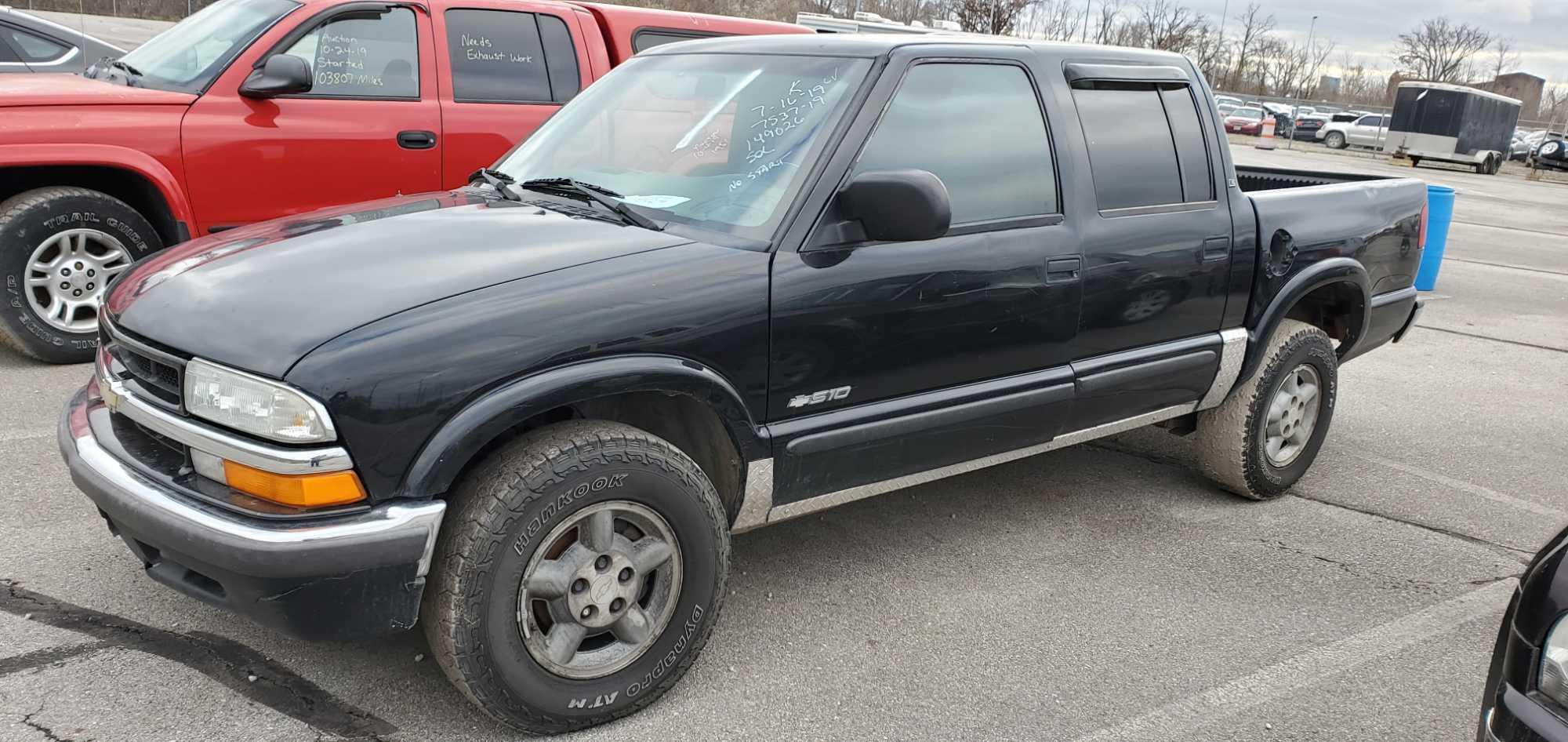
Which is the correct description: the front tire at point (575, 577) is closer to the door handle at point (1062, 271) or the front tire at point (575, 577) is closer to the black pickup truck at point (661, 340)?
the black pickup truck at point (661, 340)

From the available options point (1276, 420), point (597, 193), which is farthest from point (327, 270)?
point (1276, 420)

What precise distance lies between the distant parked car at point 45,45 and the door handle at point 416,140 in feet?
10.6

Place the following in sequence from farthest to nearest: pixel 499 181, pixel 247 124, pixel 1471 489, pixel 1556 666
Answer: pixel 247 124
pixel 1471 489
pixel 499 181
pixel 1556 666

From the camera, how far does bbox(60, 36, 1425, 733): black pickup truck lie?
8.27 ft

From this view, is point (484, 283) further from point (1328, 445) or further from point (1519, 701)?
point (1328, 445)

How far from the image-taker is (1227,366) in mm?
4375

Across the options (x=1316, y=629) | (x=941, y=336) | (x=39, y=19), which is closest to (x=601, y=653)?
(x=941, y=336)

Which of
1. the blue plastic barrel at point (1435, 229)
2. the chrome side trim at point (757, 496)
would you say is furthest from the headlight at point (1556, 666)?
the blue plastic barrel at point (1435, 229)

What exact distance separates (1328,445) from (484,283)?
4.47m

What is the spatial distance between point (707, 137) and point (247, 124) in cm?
329

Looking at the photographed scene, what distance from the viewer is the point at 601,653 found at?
9.54 ft

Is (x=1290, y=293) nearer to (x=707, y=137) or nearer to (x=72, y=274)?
(x=707, y=137)

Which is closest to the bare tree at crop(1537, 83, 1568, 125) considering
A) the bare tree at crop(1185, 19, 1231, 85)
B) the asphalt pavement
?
the bare tree at crop(1185, 19, 1231, 85)

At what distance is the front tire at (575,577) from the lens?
2.64m
